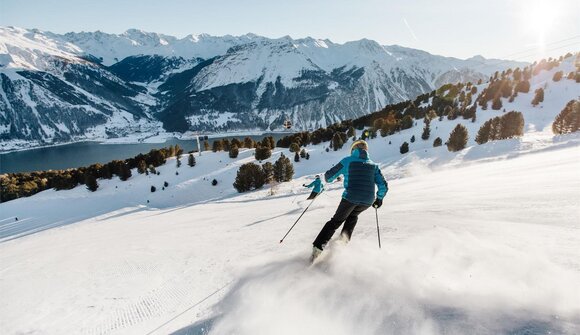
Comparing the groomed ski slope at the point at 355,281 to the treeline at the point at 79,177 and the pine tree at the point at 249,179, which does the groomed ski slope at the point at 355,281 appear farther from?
the treeline at the point at 79,177

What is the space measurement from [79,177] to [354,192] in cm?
6387

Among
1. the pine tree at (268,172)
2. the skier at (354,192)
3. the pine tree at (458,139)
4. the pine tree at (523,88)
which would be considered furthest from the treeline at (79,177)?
the pine tree at (523,88)

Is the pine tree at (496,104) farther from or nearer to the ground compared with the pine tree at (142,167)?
farther from the ground

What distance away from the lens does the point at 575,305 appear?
314 cm

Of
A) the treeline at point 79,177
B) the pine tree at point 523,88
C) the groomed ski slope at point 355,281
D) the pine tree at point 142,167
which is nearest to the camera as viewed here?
the groomed ski slope at point 355,281

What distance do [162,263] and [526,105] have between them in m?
74.0

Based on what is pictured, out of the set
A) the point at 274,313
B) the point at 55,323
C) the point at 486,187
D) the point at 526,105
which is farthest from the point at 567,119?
the point at 55,323

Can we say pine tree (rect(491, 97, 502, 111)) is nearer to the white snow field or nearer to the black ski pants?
Result: the white snow field

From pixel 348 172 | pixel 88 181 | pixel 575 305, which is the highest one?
pixel 348 172

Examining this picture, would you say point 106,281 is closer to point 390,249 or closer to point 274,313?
point 274,313

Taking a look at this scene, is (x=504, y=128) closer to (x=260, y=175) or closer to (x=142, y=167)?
(x=260, y=175)

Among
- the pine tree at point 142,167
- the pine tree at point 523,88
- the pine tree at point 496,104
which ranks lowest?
the pine tree at point 142,167

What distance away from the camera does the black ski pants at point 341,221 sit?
6.00 metres

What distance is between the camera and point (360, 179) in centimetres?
644
